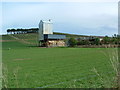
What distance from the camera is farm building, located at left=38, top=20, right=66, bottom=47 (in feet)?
279

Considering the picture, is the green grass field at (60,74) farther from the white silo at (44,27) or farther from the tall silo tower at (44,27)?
the white silo at (44,27)

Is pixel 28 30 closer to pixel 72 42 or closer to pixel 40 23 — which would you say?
pixel 40 23

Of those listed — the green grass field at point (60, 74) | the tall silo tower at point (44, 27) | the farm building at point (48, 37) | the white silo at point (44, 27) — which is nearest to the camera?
the green grass field at point (60, 74)

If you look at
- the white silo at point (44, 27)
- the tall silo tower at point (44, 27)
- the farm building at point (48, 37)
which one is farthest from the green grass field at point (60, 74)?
the white silo at point (44, 27)

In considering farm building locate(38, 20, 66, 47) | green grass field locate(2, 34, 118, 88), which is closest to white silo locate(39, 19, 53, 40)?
farm building locate(38, 20, 66, 47)

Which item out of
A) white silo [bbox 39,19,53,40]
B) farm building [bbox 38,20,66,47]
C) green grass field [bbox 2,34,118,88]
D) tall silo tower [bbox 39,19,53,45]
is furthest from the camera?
white silo [bbox 39,19,53,40]

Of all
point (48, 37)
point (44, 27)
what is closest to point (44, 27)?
point (44, 27)

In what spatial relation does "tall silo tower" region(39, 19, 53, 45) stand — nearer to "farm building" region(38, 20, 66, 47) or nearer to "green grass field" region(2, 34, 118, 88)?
"farm building" region(38, 20, 66, 47)

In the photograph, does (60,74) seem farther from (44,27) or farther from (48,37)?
(44,27)

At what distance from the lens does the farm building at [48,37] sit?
8519 cm

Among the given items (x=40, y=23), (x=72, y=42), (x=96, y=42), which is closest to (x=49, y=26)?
(x=40, y=23)

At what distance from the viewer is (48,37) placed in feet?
282

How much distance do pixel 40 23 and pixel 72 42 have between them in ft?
69.3

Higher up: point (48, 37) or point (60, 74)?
point (48, 37)
